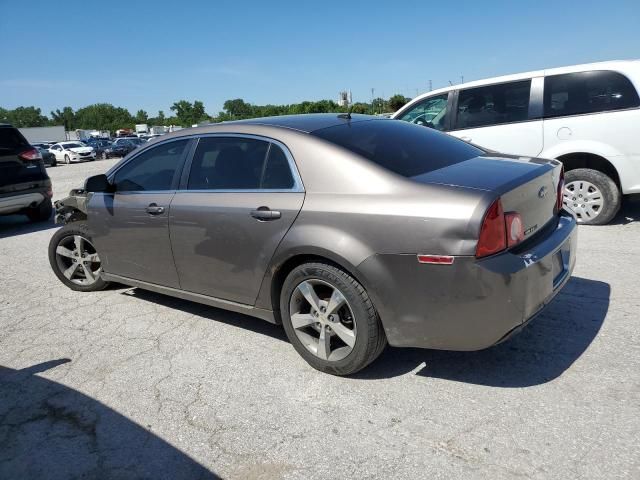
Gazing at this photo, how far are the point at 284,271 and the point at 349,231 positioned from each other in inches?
25.0

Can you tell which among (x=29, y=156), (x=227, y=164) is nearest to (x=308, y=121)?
(x=227, y=164)

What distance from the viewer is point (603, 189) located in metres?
6.02

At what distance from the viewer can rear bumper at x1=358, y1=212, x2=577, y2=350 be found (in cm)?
249

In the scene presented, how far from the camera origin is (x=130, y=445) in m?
2.59

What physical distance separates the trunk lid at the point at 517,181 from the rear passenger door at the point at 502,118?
3.38m

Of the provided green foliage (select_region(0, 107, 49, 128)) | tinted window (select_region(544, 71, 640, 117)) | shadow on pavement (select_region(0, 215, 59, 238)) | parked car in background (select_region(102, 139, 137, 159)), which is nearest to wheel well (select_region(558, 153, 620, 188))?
tinted window (select_region(544, 71, 640, 117))

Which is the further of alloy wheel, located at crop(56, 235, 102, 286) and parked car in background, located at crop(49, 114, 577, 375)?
alloy wheel, located at crop(56, 235, 102, 286)


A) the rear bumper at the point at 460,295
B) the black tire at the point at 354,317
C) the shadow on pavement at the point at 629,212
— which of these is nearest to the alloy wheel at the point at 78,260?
the black tire at the point at 354,317

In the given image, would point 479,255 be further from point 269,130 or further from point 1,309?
point 1,309

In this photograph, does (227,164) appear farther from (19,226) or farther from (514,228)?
(19,226)

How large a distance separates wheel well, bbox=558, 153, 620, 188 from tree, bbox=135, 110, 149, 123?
166m

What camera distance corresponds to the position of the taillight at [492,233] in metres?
2.46

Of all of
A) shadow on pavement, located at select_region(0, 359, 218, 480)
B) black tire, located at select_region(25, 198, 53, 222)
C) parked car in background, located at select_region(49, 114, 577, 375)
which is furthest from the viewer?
black tire, located at select_region(25, 198, 53, 222)

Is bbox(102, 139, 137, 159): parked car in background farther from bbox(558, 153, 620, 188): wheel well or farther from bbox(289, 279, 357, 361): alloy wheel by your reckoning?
bbox(289, 279, 357, 361): alloy wheel
